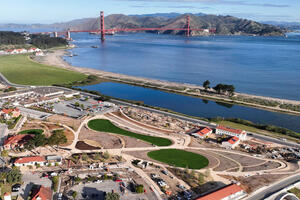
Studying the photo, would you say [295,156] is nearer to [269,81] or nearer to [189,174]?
[189,174]

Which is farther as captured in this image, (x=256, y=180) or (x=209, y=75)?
(x=209, y=75)

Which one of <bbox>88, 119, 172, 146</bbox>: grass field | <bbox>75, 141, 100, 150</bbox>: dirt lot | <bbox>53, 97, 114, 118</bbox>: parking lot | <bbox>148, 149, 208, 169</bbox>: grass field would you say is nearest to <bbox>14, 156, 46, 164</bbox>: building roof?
<bbox>75, 141, 100, 150</bbox>: dirt lot

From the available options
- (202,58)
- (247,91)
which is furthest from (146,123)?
(202,58)

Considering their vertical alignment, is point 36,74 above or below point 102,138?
above

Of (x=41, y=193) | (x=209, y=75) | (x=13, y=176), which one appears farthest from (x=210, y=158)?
(x=209, y=75)

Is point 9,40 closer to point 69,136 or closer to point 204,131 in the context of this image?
point 69,136

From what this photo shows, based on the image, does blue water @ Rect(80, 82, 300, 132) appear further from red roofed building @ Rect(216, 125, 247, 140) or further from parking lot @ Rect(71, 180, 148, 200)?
parking lot @ Rect(71, 180, 148, 200)
